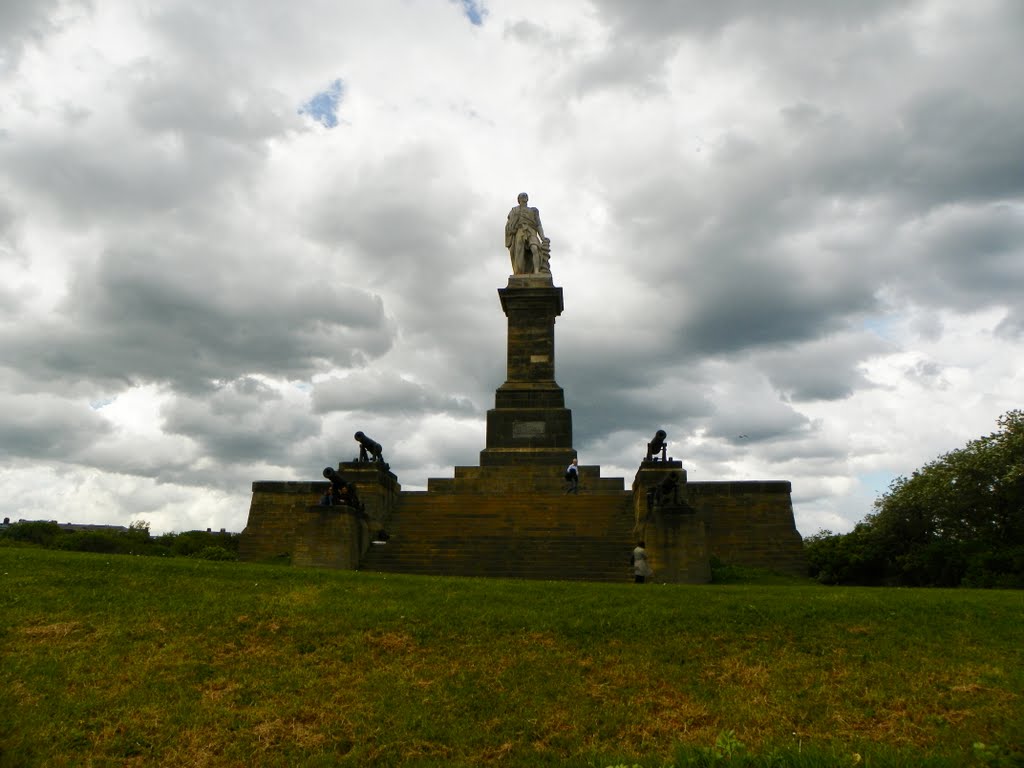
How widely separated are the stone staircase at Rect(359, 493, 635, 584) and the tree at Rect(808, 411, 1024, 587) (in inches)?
218

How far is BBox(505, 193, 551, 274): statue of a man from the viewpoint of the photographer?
91.0ft

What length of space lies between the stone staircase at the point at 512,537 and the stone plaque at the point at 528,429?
4.43 m

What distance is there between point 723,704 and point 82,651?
677 cm

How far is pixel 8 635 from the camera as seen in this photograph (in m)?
9.02

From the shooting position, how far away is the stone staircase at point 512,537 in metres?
Answer: 16.5

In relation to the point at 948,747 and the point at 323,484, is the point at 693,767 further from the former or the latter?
the point at 323,484

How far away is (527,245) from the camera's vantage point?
27.9m

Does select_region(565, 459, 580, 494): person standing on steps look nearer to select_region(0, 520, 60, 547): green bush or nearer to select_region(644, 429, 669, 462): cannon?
select_region(644, 429, 669, 462): cannon

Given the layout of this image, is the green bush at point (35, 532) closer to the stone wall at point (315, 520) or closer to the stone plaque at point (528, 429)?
the stone wall at point (315, 520)

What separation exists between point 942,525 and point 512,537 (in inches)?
454

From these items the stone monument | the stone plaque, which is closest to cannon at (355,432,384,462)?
the stone monument

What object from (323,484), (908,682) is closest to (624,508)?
(323,484)

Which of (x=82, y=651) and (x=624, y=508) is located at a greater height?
(x=624, y=508)

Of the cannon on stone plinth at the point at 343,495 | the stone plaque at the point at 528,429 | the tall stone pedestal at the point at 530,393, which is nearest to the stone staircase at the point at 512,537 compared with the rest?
the cannon on stone plinth at the point at 343,495
